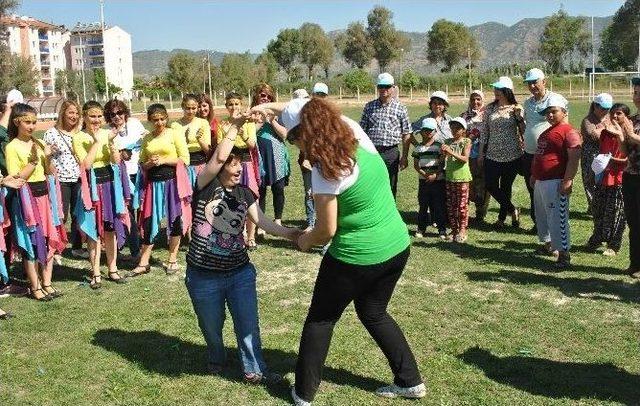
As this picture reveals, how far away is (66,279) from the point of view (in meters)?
7.51

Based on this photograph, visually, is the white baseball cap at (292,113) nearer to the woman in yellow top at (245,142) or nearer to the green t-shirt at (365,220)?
the green t-shirt at (365,220)

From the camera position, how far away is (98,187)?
7051 mm

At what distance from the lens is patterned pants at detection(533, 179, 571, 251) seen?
7309 millimetres


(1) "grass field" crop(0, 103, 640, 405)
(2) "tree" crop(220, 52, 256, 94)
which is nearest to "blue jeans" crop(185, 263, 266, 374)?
(1) "grass field" crop(0, 103, 640, 405)

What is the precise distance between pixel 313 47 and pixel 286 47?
4.17 m

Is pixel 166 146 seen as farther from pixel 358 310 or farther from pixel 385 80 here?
pixel 358 310

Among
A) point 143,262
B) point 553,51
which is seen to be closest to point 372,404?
point 143,262

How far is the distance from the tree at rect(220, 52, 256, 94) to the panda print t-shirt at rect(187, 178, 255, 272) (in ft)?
210

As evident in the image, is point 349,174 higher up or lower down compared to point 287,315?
higher up

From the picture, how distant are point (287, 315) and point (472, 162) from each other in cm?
469

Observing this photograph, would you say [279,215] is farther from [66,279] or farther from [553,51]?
[553,51]

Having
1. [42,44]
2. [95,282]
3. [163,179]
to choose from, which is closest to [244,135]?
[163,179]

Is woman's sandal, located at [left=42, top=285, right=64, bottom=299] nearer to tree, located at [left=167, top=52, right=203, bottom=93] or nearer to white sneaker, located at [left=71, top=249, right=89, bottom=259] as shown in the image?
white sneaker, located at [left=71, top=249, right=89, bottom=259]

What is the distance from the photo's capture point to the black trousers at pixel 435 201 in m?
8.95
